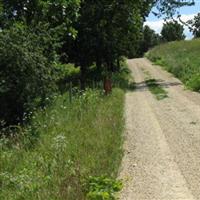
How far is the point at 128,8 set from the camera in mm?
35969

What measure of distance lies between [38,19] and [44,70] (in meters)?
4.75

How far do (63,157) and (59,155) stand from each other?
0.15 m

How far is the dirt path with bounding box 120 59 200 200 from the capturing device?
367 inches

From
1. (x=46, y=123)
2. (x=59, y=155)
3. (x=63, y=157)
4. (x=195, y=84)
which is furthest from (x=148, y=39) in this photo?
(x=63, y=157)

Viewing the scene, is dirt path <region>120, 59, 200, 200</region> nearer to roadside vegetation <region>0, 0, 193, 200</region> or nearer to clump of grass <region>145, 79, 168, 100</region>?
roadside vegetation <region>0, 0, 193, 200</region>

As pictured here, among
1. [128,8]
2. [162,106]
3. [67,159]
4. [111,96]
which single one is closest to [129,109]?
[162,106]

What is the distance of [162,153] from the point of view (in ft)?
40.6

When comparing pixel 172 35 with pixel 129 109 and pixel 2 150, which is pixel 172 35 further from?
pixel 2 150

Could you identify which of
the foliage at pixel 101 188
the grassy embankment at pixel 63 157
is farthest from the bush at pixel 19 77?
the foliage at pixel 101 188

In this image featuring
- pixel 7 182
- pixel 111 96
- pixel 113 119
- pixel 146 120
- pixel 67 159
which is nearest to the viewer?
pixel 7 182

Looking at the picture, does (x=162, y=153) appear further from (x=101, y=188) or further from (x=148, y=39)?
(x=148, y=39)

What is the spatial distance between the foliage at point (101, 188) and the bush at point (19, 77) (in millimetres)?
7153

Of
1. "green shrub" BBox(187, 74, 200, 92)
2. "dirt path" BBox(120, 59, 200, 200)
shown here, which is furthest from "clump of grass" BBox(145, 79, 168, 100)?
"dirt path" BBox(120, 59, 200, 200)

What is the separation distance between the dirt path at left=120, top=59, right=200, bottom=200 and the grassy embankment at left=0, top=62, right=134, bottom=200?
358 mm
